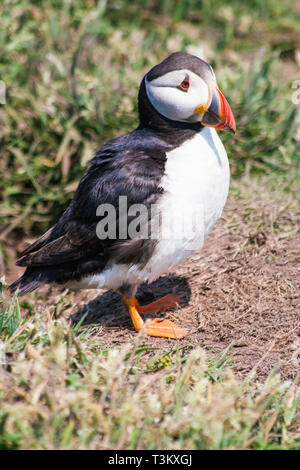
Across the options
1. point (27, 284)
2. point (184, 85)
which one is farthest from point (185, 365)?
point (184, 85)

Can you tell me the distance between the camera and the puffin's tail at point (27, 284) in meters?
3.37

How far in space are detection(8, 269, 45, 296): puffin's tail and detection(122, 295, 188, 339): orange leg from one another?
532 mm

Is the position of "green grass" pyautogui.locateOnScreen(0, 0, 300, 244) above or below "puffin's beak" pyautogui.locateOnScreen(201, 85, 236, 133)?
below

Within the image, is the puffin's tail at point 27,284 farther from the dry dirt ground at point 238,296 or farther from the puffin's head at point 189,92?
the puffin's head at point 189,92

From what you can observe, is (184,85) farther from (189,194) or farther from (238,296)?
(238,296)

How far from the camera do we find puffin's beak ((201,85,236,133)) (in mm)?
3160

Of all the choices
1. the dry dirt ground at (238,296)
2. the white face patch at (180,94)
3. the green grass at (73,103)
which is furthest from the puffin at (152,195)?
the green grass at (73,103)

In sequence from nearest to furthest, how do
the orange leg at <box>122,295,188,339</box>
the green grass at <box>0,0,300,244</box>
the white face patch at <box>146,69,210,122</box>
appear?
the white face patch at <box>146,69,210,122</box> → the orange leg at <box>122,295,188,339</box> → the green grass at <box>0,0,300,244</box>

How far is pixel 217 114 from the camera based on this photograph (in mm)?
3170

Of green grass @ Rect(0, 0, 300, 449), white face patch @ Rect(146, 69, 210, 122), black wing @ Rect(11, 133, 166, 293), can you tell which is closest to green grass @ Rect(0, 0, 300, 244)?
green grass @ Rect(0, 0, 300, 449)

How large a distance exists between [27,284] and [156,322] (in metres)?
0.80

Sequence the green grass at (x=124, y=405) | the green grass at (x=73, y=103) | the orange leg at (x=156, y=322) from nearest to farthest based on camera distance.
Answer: the green grass at (x=124, y=405) → the orange leg at (x=156, y=322) → the green grass at (x=73, y=103)

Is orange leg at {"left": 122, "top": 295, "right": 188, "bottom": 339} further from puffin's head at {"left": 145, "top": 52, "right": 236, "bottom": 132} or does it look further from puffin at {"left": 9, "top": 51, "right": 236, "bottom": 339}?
puffin's head at {"left": 145, "top": 52, "right": 236, "bottom": 132}

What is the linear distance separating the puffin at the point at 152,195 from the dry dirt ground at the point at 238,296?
0.69 feet
